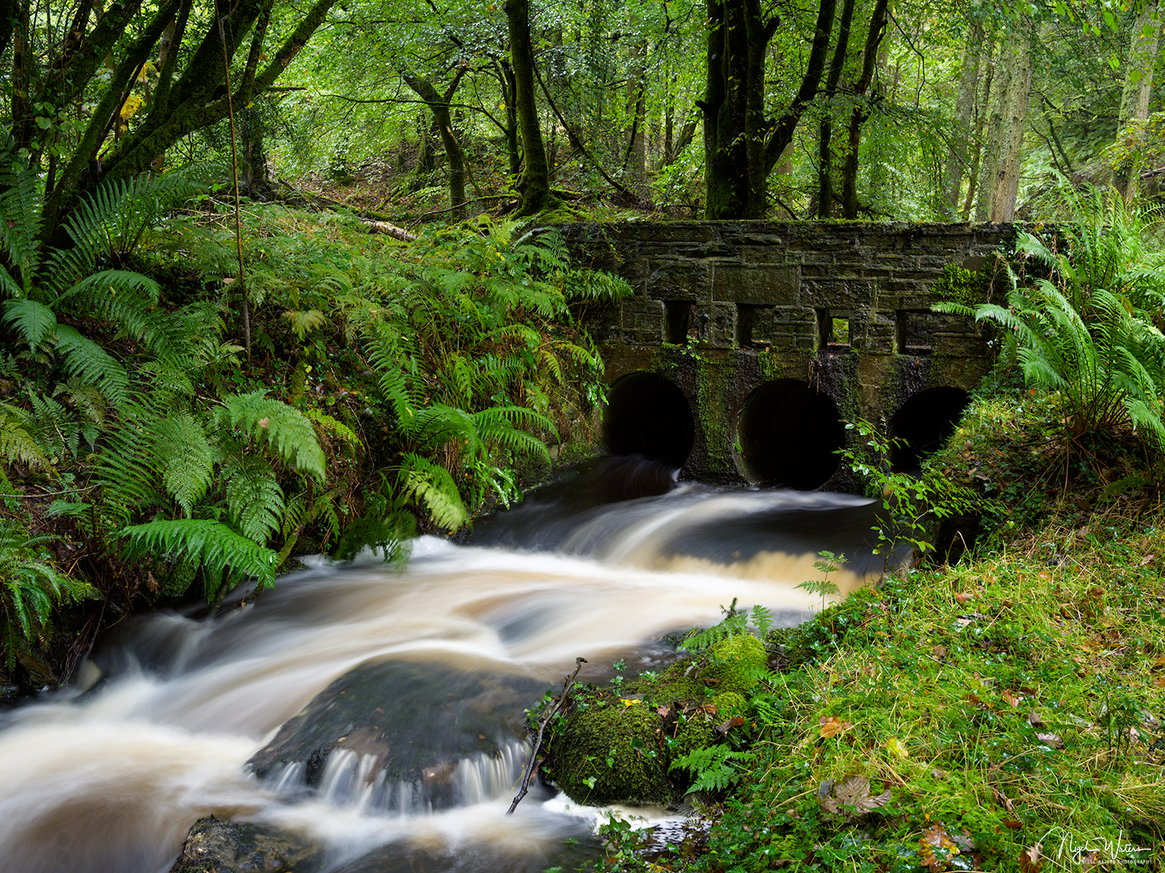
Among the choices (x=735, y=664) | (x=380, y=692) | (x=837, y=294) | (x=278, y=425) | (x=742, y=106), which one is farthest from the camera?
(x=742, y=106)

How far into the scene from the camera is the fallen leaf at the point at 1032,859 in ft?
7.30

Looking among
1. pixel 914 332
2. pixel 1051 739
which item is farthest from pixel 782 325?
pixel 1051 739

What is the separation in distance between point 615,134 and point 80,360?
30.2ft

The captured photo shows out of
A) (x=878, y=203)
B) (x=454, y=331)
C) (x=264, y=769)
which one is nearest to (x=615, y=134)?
(x=878, y=203)

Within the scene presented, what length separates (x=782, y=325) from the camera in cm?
811

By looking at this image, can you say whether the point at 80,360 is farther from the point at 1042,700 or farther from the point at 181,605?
the point at 1042,700

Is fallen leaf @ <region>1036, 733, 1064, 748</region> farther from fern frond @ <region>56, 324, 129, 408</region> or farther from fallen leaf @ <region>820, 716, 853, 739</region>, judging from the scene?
fern frond @ <region>56, 324, 129, 408</region>

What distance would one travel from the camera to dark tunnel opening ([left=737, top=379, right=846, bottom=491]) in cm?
874

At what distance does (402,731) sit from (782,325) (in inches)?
221

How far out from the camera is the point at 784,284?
805 centimetres

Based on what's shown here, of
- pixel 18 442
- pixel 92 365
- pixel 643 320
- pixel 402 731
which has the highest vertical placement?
pixel 643 320

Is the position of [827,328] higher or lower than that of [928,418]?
higher

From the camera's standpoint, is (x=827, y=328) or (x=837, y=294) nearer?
(x=837, y=294)

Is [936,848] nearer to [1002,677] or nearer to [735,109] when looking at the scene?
[1002,677]
